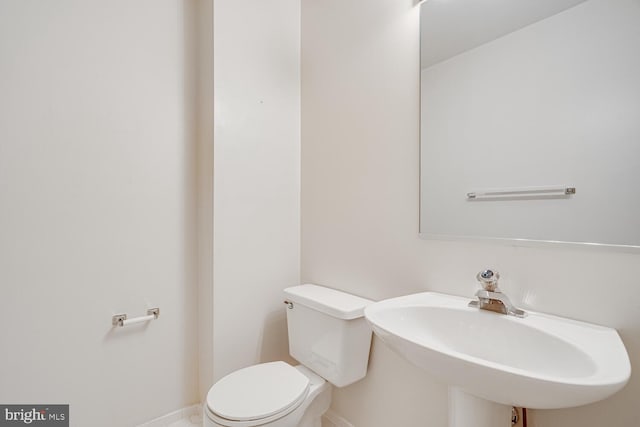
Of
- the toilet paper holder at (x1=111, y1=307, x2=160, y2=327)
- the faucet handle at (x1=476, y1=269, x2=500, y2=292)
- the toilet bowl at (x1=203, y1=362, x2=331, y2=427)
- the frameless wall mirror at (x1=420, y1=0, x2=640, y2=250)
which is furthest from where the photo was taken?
the toilet paper holder at (x1=111, y1=307, x2=160, y2=327)

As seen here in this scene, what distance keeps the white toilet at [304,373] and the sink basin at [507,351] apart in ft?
1.07

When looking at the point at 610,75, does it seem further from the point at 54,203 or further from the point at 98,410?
the point at 98,410

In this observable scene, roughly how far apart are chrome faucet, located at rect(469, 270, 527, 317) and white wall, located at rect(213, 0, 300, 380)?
42.2 inches

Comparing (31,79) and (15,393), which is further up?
(31,79)

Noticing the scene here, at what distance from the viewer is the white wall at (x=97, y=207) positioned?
1.21 meters

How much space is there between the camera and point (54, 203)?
4.17 feet

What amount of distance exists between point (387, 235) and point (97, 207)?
129 cm

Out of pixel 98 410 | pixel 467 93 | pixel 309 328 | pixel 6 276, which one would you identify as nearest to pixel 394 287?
pixel 309 328

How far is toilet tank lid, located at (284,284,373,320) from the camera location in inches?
48.5

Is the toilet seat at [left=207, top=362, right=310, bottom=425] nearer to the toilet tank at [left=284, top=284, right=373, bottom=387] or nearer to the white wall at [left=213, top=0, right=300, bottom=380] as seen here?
the toilet tank at [left=284, top=284, right=373, bottom=387]

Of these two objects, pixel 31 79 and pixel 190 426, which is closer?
pixel 31 79

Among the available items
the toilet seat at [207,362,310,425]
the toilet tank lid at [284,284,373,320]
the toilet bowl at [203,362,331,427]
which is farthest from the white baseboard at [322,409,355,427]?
the toilet tank lid at [284,284,373,320]

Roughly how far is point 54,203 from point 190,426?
122 centimetres

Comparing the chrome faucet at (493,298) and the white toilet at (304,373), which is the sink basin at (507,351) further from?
the white toilet at (304,373)
